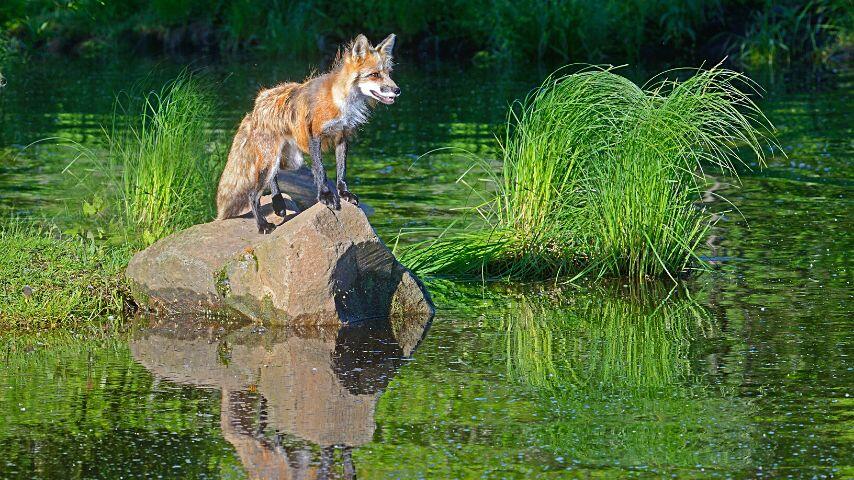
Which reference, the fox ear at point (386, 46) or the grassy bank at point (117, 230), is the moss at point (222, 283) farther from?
the fox ear at point (386, 46)

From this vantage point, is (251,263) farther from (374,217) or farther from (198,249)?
(374,217)

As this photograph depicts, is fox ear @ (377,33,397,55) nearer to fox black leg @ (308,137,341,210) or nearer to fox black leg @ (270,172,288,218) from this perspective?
fox black leg @ (308,137,341,210)

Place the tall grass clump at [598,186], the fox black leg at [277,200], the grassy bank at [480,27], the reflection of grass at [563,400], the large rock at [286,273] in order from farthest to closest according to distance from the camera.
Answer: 1. the grassy bank at [480,27]
2. the tall grass clump at [598,186]
3. the fox black leg at [277,200]
4. the large rock at [286,273]
5. the reflection of grass at [563,400]

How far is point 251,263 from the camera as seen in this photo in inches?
372

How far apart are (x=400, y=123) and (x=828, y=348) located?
13.7 meters

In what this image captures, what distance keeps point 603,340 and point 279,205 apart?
285 cm

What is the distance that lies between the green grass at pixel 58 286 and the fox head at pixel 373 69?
2557 millimetres

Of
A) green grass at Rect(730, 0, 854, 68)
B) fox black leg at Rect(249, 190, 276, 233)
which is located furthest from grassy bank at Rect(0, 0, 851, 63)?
fox black leg at Rect(249, 190, 276, 233)

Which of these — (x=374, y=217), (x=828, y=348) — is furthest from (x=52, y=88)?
(x=828, y=348)

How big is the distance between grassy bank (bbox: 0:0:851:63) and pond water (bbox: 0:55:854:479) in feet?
56.5

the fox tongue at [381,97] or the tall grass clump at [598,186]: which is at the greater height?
the fox tongue at [381,97]

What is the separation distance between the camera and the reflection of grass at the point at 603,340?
802 cm

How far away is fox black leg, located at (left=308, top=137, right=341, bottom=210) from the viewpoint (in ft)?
30.7

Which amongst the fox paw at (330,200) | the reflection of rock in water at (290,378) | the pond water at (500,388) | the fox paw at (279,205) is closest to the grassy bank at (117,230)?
the pond water at (500,388)
